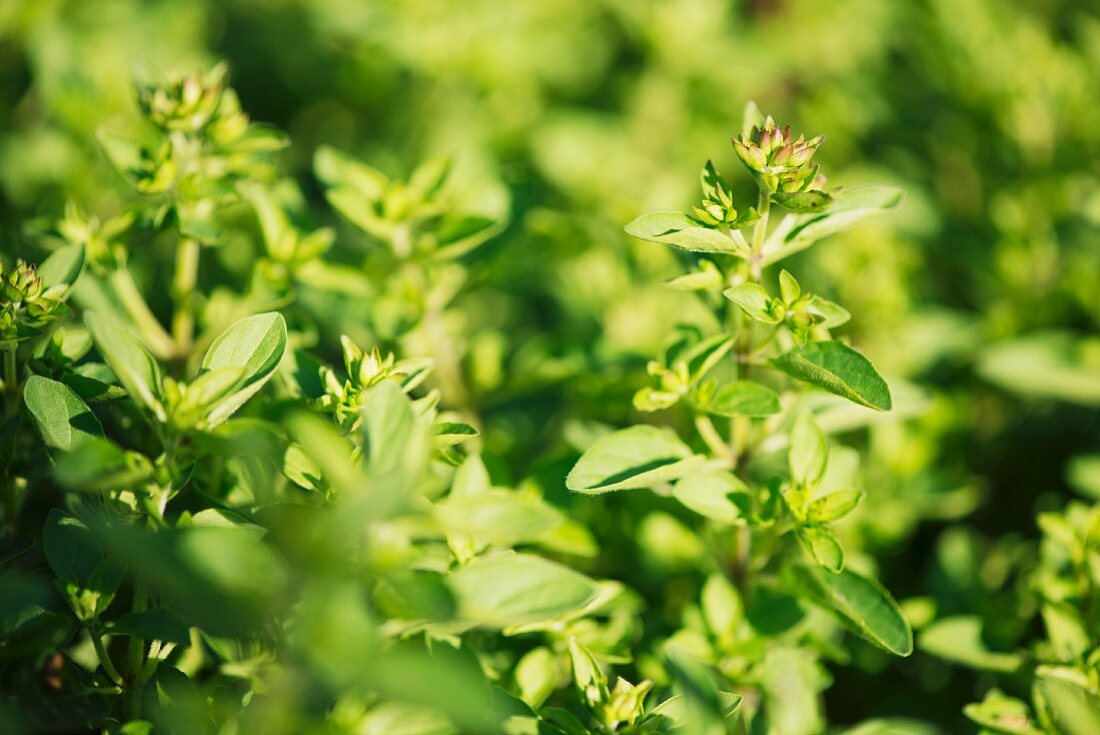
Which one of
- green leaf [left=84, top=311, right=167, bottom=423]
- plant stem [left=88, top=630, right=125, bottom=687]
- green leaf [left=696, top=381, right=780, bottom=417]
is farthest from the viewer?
green leaf [left=696, top=381, right=780, bottom=417]

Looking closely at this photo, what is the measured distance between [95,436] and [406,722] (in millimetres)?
638

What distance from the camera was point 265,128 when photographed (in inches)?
70.9

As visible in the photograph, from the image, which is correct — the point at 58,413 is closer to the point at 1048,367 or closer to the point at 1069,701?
the point at 1069,701

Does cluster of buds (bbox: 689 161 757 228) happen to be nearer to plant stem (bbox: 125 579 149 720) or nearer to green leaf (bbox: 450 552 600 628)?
green leaf (bbox: 450 552 600 628)

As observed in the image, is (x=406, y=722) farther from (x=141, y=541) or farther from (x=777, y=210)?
(x=777, y=210)

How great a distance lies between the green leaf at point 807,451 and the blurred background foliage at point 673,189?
11.6 inches

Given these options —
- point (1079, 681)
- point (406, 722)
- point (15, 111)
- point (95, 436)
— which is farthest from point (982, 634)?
point (15, 111)

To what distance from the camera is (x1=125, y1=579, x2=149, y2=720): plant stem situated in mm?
1309

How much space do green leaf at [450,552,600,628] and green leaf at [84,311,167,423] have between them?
497mm

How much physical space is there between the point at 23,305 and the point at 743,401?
3.82 feet

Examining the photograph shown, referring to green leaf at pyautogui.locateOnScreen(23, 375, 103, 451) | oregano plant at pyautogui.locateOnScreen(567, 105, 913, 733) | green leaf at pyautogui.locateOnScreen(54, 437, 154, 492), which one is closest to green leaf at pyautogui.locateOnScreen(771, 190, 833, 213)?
oregano plant at pyautogui.locateOnScreen(567, 105, 913, 733)

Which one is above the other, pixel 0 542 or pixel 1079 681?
pixel 0 542

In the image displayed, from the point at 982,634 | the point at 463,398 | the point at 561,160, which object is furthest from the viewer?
the point at 561,160

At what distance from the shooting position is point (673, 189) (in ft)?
8.52
